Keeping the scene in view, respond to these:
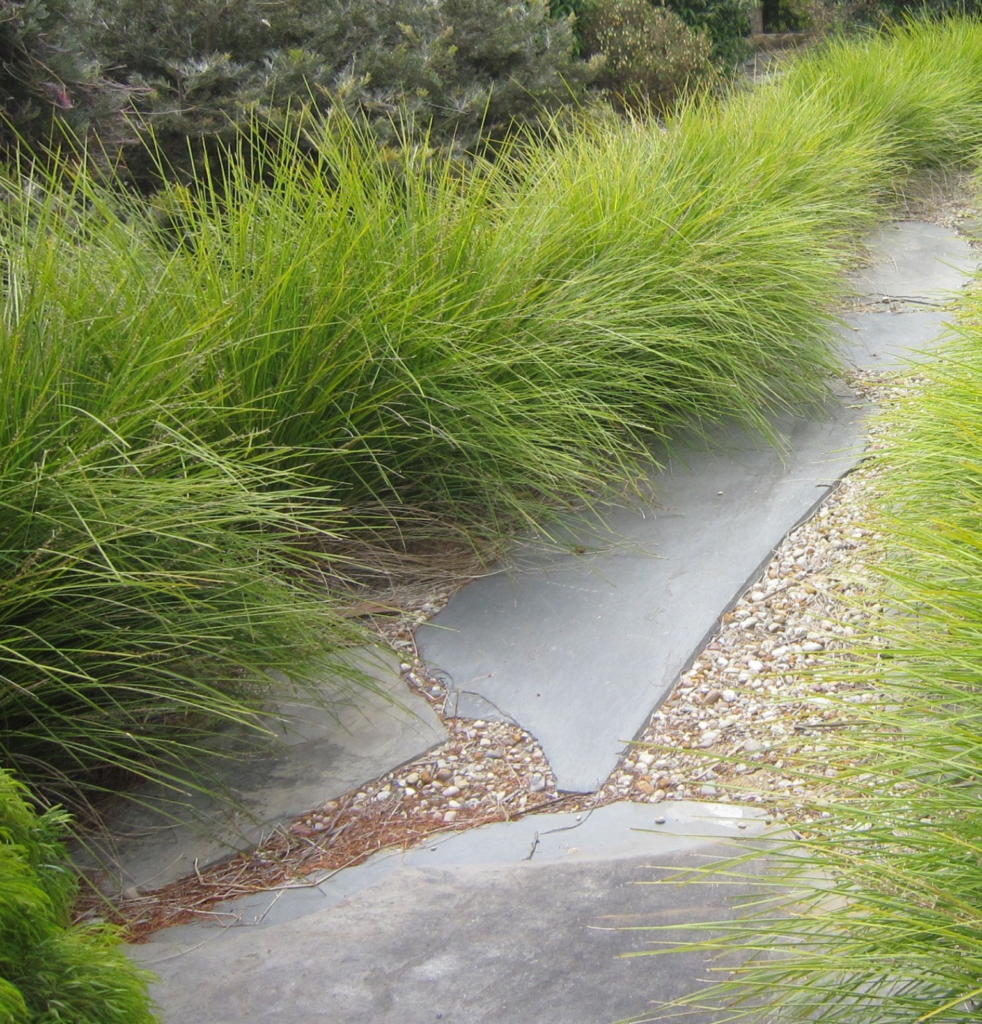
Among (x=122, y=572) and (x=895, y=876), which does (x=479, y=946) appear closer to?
(x=895, y=876)

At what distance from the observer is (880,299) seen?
196 inches

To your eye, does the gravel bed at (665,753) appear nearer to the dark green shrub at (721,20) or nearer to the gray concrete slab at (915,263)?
the gray concrete slab at (915,263)

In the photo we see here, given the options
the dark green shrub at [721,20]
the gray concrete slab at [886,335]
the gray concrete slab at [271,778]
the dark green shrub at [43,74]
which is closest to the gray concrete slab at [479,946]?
the gray concrete slab at [271,778]

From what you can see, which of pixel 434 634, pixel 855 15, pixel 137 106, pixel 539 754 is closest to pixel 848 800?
pixel 539 754

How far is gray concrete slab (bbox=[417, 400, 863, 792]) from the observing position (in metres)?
2.68

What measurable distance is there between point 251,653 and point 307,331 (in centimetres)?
91

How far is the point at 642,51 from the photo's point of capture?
8.12 m

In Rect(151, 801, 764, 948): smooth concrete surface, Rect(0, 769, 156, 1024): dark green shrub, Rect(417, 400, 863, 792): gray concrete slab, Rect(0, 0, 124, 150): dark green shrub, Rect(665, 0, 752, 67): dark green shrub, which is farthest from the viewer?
Rect(665, 0, 752, 67): dark green shrub

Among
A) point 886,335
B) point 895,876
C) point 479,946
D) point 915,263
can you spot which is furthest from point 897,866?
point 915,263

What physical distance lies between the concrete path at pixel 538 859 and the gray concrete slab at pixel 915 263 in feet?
6.08

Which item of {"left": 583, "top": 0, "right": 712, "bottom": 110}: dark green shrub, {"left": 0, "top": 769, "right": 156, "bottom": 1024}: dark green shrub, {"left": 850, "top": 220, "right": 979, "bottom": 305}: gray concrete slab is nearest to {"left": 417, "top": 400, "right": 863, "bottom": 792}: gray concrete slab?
{"left": 0, "top": 769, "right": 156, "bottom": 1024}: dark green shrub

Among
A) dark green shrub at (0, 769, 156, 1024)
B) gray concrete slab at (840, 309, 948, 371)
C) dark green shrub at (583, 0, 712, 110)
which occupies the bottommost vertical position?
gray concrete slab at (840, 309, 948, 371)

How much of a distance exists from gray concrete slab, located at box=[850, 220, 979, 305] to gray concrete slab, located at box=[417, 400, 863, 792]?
5.06 ft

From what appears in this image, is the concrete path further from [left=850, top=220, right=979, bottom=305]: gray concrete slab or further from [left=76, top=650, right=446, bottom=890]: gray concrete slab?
[left=850, top=220, right=979, bottom=305]: gray concrete slab
